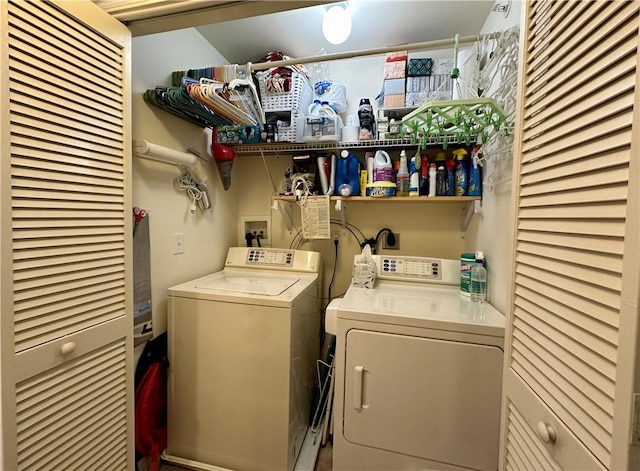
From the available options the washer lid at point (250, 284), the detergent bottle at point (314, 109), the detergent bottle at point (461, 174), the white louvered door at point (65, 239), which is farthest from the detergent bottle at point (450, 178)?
→ the white louvered door at point (65, 239)

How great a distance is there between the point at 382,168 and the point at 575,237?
1.32 meters

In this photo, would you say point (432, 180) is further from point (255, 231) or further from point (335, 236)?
point (255, 231)

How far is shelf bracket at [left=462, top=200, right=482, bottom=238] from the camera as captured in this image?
173cm

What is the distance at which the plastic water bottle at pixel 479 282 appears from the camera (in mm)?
1487

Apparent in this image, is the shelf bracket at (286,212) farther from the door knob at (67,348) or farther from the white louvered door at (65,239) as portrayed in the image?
the door knob at (67,348)

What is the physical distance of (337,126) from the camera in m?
1.83

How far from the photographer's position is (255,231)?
2.42m

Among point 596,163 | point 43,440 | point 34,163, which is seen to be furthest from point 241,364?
point 596,163

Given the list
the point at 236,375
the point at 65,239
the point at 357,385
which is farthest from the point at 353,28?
the point at 236,375

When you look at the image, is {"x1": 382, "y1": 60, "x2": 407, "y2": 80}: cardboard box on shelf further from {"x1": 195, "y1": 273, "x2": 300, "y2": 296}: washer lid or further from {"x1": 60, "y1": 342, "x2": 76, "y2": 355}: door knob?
{"x1": 60, "y1": 342, "x2": 76, "y2": 355}: door knob

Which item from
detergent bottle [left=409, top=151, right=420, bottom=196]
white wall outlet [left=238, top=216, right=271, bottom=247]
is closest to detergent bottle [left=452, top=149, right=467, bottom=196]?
detergent bottle [left=409, top=151, right=420, bottom=196]

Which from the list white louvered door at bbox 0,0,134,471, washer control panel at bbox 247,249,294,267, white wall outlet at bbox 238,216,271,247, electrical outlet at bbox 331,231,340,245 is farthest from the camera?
white wall outlet at bbox 238,216,271,247

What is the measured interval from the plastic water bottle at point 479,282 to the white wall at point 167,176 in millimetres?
1753

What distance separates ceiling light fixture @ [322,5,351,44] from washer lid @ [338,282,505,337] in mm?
1464
